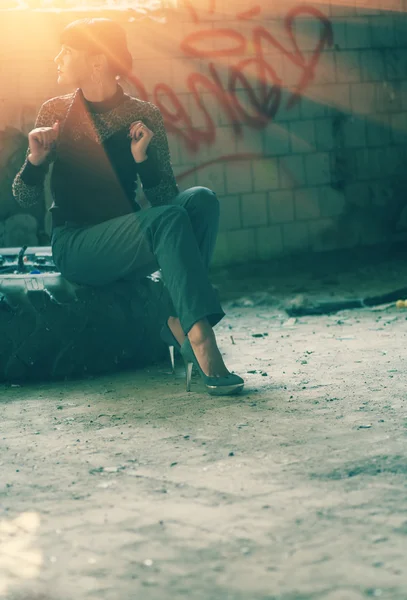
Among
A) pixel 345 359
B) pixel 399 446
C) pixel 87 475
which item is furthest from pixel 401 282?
pixel 87 475

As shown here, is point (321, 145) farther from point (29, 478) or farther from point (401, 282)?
point (29, 478)

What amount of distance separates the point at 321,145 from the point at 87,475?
14.9 feet

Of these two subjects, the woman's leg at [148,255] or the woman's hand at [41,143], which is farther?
the woman's hand at [41,143]

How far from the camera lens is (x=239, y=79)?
236 inches

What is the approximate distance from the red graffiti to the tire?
2.71m

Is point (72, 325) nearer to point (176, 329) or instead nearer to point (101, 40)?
point (176, 329)

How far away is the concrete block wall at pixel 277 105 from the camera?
571cm

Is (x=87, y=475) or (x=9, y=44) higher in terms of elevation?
(x=9, y=44)

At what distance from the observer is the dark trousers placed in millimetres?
2828

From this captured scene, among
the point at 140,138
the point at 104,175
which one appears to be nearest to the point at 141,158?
the point at 140,138

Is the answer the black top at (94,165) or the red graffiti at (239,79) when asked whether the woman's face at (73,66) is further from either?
the red graffiti at (239,79)

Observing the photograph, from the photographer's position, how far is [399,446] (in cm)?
226

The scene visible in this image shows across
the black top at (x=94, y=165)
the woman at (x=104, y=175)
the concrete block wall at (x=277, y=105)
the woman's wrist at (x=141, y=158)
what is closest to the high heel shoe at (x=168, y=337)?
the woman at (x=104, y=175)

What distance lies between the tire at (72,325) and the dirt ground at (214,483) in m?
0.09
